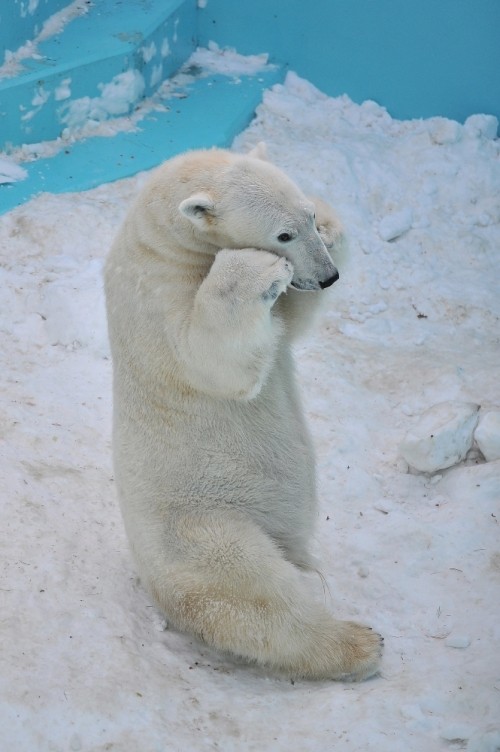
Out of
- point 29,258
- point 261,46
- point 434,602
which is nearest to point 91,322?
point 29,258

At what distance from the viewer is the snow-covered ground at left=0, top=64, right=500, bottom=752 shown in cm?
287

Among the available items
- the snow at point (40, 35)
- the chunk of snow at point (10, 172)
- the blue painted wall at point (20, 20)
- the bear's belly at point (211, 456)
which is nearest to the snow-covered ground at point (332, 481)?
the chunk of snow at point (10, 172)

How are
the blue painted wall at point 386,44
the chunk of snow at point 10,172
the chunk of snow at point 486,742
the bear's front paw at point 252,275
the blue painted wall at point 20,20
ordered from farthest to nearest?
the blue painted wall at point 386,44, the blue painted wall at point 20,20, the chunk of snow at point 10,172, the bear's front paw at point 252,275, the chunk of snow at point 486,742

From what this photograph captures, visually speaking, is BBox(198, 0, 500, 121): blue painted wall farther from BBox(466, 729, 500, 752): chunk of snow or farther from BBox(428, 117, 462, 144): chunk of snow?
BBox(466, 729, 500, 752): chunk of snow

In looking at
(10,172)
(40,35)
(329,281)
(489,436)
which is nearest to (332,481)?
(489,436)

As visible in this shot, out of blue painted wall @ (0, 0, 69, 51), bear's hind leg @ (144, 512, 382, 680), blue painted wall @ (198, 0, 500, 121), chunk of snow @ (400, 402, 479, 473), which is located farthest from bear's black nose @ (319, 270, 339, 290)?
blue painted wall @ (198, 0, 500, 121)

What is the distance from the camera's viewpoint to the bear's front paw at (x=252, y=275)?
2.80 m

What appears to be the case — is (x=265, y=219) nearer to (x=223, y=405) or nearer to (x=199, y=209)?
(x=199, y=209)

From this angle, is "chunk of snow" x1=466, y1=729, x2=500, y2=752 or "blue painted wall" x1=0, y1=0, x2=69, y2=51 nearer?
"chunk of snow" x1=466, y1=729, x2=500, y2=752

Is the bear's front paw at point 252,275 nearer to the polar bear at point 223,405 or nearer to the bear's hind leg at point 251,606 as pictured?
the polar bear at point 223,405

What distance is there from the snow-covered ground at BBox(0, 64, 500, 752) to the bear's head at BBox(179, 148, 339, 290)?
1.68 ft

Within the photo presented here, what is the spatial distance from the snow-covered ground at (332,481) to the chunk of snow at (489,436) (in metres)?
0.06

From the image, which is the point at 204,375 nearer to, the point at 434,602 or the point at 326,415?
the point at 434,602

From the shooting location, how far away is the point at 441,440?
4.45 metres
